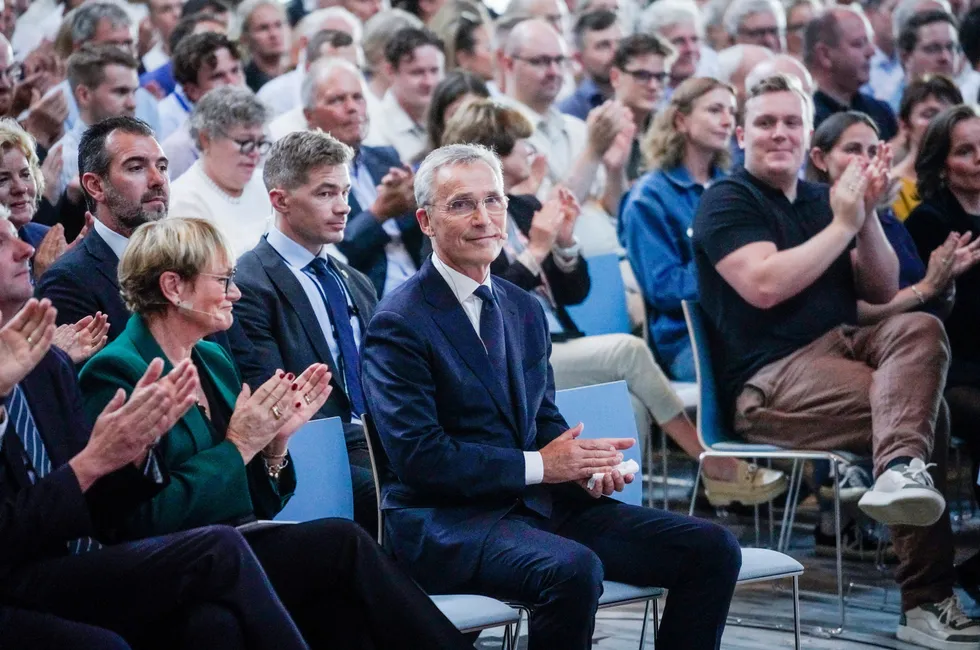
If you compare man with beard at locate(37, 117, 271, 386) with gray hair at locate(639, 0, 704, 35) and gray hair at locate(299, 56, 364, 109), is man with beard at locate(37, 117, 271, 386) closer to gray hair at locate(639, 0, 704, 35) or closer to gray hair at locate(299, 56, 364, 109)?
gray hair at locate(299, 56, 364, 109)

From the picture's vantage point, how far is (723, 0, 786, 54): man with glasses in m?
7.35

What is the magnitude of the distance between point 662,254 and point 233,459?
2.62m

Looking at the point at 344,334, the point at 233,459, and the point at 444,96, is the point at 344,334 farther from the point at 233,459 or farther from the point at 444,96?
the point at 444,96

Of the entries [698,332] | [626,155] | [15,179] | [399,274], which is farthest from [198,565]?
[626,155]

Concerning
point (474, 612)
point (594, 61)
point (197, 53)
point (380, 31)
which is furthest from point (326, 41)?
point (474, 612)

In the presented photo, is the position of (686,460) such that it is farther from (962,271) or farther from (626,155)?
(962,271)

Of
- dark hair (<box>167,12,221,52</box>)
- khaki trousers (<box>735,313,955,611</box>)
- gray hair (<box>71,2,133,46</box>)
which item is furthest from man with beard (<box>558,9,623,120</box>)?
khaki trousers (<box>735,313,955,611</box>)

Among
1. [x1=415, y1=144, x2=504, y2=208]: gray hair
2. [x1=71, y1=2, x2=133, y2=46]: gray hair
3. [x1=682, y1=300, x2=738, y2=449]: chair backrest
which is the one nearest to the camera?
[x1=415, y1=144, x2=504, y2=208]: gray hair

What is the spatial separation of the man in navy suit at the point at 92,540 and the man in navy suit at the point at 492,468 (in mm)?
493

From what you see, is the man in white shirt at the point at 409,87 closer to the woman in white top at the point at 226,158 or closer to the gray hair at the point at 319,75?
the gray hair at the point at 319,75

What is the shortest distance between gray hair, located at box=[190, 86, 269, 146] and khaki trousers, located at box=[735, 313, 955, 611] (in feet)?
5.83

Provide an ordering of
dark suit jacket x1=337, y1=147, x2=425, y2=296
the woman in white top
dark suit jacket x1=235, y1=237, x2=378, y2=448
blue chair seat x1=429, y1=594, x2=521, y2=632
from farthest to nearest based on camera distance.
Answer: dark suit jacket x1=337, y1=147, x2=425, y2=296 → the woman in white top → dark suit jacket x1=235, y1=237, x2=378, y2=448 → blue chair seat x1=429, y1=594, x2=521, y2=632

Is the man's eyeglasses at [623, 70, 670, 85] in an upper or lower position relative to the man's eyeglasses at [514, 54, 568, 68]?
lower

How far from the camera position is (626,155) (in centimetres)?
596
